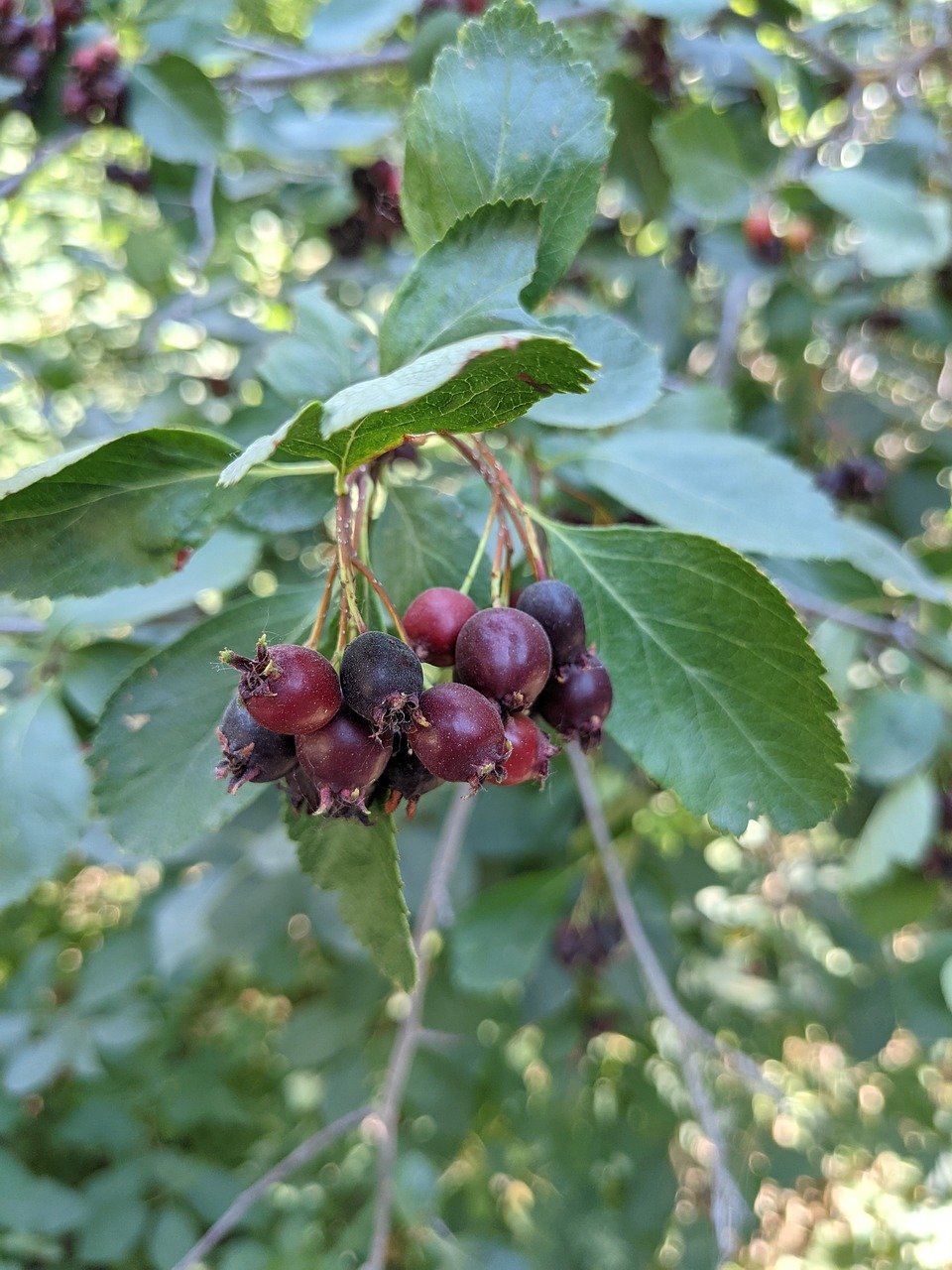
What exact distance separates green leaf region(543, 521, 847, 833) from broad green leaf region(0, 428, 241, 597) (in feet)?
1.13

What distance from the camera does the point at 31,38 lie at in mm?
1463

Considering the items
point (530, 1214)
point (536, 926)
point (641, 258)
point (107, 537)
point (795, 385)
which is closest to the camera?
point (107, 537)

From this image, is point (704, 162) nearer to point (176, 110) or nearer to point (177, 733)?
point (176, 110)

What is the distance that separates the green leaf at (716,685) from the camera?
2.13ft

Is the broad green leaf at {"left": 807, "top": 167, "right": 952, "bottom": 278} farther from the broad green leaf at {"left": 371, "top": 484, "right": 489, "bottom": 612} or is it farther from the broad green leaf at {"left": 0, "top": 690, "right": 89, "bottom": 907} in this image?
the broad green leaf at {"left": 0, "top": 690, "right": 89, "bottom": 907}

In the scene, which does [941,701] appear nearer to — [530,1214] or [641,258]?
[641,258]

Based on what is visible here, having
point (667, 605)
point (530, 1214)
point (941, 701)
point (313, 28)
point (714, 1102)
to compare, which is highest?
point (313, 28)

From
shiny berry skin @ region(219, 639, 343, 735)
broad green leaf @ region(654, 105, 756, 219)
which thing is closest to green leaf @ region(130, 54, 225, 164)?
broad green leaf @ region(654, 105, 756, 219)

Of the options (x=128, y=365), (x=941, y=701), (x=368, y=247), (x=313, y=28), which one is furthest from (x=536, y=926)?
(x=128, y=365)

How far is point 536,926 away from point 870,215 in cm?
154

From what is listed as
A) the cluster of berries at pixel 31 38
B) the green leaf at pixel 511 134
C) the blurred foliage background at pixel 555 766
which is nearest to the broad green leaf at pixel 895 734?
the blurred foliage background at pixel 555 766

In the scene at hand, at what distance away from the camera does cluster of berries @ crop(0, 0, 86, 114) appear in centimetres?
145

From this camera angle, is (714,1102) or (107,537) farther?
(714,1102)

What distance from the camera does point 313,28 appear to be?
5.42 ft
